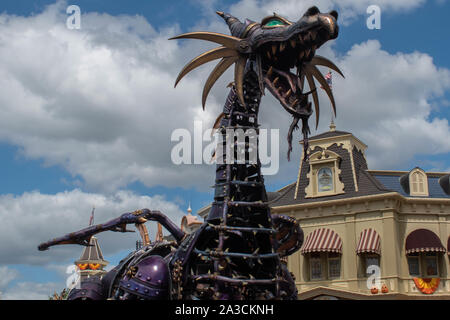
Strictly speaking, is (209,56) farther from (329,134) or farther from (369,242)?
(329,134)

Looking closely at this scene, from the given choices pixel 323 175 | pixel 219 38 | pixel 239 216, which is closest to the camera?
pixel 239 216

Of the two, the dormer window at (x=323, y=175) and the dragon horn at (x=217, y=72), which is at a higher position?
the dormer window at (x=323, y=175)

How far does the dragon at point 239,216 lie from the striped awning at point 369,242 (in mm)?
14865

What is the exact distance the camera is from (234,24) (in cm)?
785

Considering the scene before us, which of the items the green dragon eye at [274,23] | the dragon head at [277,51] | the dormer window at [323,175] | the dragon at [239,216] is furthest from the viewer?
the dormer window at [323,175]

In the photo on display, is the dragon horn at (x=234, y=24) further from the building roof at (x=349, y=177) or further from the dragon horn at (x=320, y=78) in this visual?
the building roof at (x=349, y=177)

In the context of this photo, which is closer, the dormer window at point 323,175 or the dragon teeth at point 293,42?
the dragon teeth at point 293,42

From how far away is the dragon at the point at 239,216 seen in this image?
6.64m

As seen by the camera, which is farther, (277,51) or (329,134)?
(329,134)

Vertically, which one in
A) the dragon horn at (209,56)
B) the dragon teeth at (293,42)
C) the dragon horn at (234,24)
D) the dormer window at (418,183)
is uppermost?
the dormer window at (418,183)

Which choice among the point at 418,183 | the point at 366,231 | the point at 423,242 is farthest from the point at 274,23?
the point at 418,183

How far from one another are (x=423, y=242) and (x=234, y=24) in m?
17.3

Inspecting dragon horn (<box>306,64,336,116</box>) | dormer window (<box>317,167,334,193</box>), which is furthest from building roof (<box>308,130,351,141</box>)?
dragon horn (<box>306,64,336,116</box>)

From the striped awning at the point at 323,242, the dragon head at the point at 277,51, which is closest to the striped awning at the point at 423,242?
the striped awning at the point at 323,242
